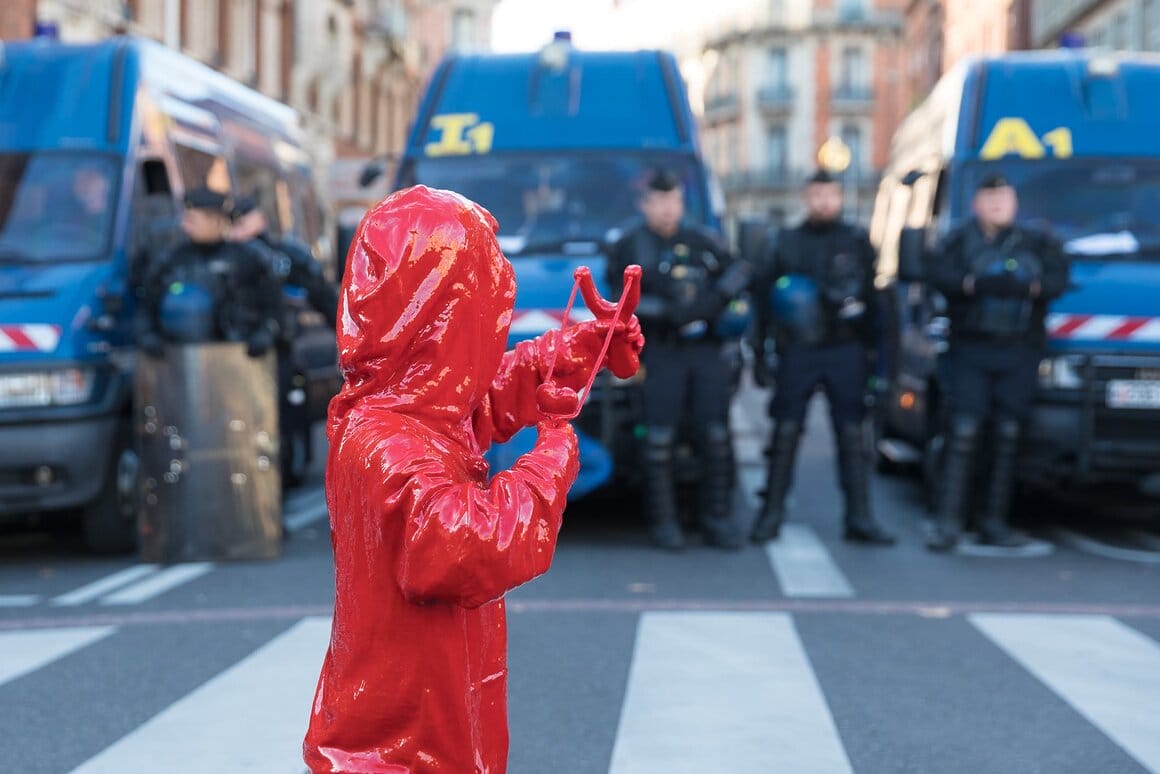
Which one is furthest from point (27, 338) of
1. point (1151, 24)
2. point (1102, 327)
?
point (1151, 24)

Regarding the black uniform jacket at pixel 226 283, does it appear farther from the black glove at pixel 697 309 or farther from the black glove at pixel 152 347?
the black glove at pixel 697 309

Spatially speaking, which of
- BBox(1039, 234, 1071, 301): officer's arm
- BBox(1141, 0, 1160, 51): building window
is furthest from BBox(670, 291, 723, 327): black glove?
BBox(1141, 0, 1160, 51): building window

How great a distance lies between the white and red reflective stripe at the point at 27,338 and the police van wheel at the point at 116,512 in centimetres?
79

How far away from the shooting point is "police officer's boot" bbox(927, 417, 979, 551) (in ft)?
29.2

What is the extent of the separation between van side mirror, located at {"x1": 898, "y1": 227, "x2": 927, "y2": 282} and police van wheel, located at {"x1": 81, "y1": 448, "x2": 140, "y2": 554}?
170 inches

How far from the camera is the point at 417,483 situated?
2.25m

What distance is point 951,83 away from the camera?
10852mm

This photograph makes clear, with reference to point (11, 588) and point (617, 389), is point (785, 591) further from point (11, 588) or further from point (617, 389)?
point (11, 588)

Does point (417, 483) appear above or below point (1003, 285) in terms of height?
below

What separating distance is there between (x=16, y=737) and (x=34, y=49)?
5529 mm

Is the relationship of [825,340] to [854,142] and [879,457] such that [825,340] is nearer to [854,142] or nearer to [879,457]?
[879,457]

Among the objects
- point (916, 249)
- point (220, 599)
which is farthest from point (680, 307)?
point (220, 599)

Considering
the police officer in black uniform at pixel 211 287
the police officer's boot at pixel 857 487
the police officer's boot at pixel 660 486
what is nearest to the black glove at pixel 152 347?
the police officer in black uniform at pixel 211 287

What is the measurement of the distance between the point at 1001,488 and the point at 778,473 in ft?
4.03
